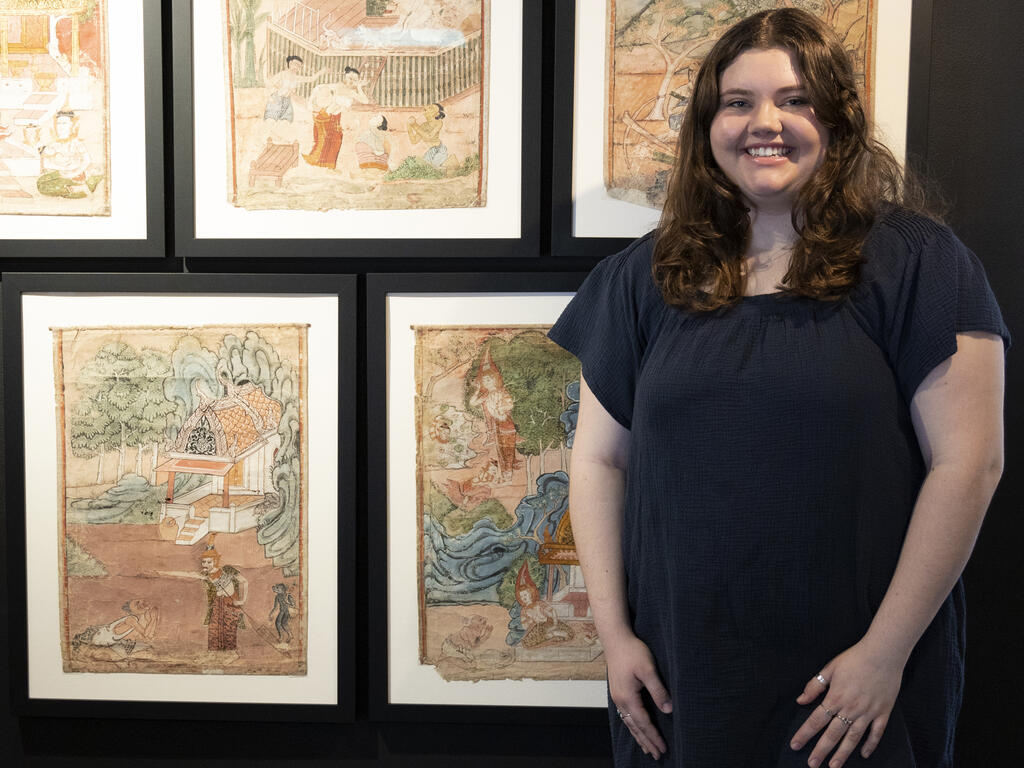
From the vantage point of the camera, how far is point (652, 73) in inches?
53.2

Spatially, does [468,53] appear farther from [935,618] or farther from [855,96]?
[935,618]

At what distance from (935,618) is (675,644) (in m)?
0.29

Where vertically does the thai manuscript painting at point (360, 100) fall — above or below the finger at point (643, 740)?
above

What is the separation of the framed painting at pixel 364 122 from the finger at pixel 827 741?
818 millimetres

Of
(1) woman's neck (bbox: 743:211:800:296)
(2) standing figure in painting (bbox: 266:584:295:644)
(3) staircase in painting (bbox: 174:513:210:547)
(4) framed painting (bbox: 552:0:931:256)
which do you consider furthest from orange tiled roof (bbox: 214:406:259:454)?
(1) woman's neck (bbox: 743:211:800:296)

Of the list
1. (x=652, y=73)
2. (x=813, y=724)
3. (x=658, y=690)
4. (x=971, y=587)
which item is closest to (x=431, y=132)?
(x=652, y=73)

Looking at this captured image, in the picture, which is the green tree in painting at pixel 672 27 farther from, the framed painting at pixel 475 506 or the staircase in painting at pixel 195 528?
the staircase in painting at pixel 195 528

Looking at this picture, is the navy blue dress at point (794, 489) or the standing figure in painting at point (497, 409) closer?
the navy blue dress at point (794, 489)

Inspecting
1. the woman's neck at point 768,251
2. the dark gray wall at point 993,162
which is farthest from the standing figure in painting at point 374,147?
the dark gray wall at point 993,162

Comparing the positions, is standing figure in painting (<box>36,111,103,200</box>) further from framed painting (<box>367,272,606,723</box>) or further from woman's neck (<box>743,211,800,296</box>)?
woman's neck (<box>743,211,800,296</box>)

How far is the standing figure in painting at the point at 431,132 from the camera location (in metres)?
1.37

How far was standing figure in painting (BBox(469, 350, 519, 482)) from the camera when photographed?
140 centimetres

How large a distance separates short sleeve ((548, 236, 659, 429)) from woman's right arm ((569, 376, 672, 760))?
23 millimetres

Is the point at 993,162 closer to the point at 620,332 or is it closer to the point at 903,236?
the point at 903,236
